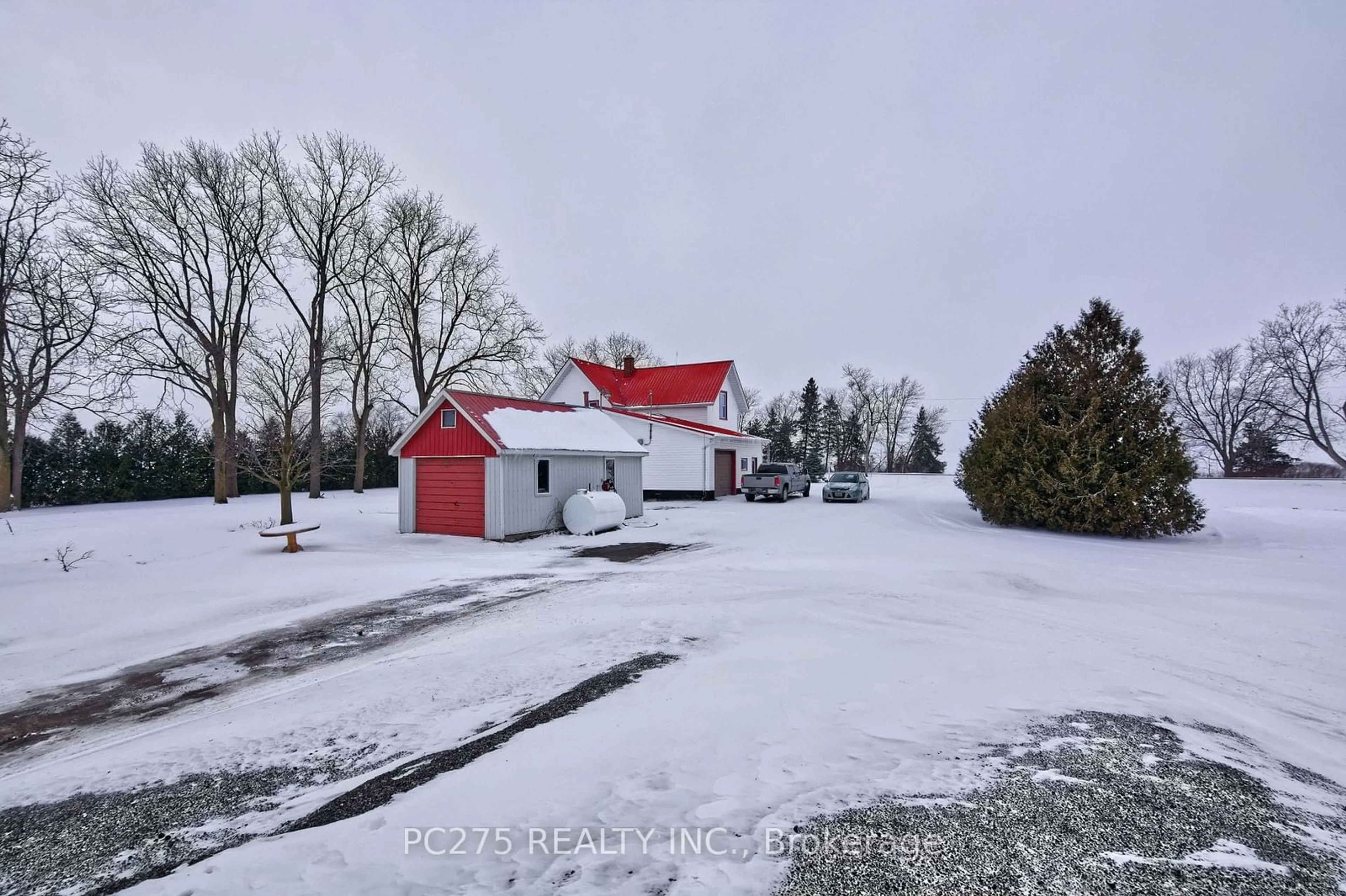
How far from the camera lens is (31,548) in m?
11.2

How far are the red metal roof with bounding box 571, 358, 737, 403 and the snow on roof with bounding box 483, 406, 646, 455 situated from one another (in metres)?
13.2

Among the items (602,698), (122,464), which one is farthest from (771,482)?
(122,464)

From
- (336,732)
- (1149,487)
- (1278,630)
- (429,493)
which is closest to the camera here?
(336,732)

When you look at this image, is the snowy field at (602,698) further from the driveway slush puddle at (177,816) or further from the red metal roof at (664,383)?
the red metal roof at (664,383)

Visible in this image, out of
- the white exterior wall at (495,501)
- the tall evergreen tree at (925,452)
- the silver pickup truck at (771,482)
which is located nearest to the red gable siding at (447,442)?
the white exterior wall at (495,501)

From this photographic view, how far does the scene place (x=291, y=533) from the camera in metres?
11.6

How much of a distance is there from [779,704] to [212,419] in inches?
1122

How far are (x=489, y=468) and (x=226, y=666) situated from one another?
8.70 m

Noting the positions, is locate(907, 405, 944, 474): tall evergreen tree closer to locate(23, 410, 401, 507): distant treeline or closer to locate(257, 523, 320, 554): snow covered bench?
locate(23, 410, 401, 507): distant treeline

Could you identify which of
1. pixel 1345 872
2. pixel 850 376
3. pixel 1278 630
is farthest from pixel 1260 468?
pixel 1345 872

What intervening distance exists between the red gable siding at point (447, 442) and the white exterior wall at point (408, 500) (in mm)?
468

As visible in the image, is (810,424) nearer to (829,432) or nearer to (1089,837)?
(829,432)

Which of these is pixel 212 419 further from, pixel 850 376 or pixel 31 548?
pixel 850 376

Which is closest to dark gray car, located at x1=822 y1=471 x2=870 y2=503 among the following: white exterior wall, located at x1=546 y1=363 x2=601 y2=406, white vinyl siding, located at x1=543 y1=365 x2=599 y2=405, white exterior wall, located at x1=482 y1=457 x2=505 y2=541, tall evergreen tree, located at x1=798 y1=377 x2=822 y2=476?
white exterior wall, located at x1=546 y1=363 x2=601 y2=406
